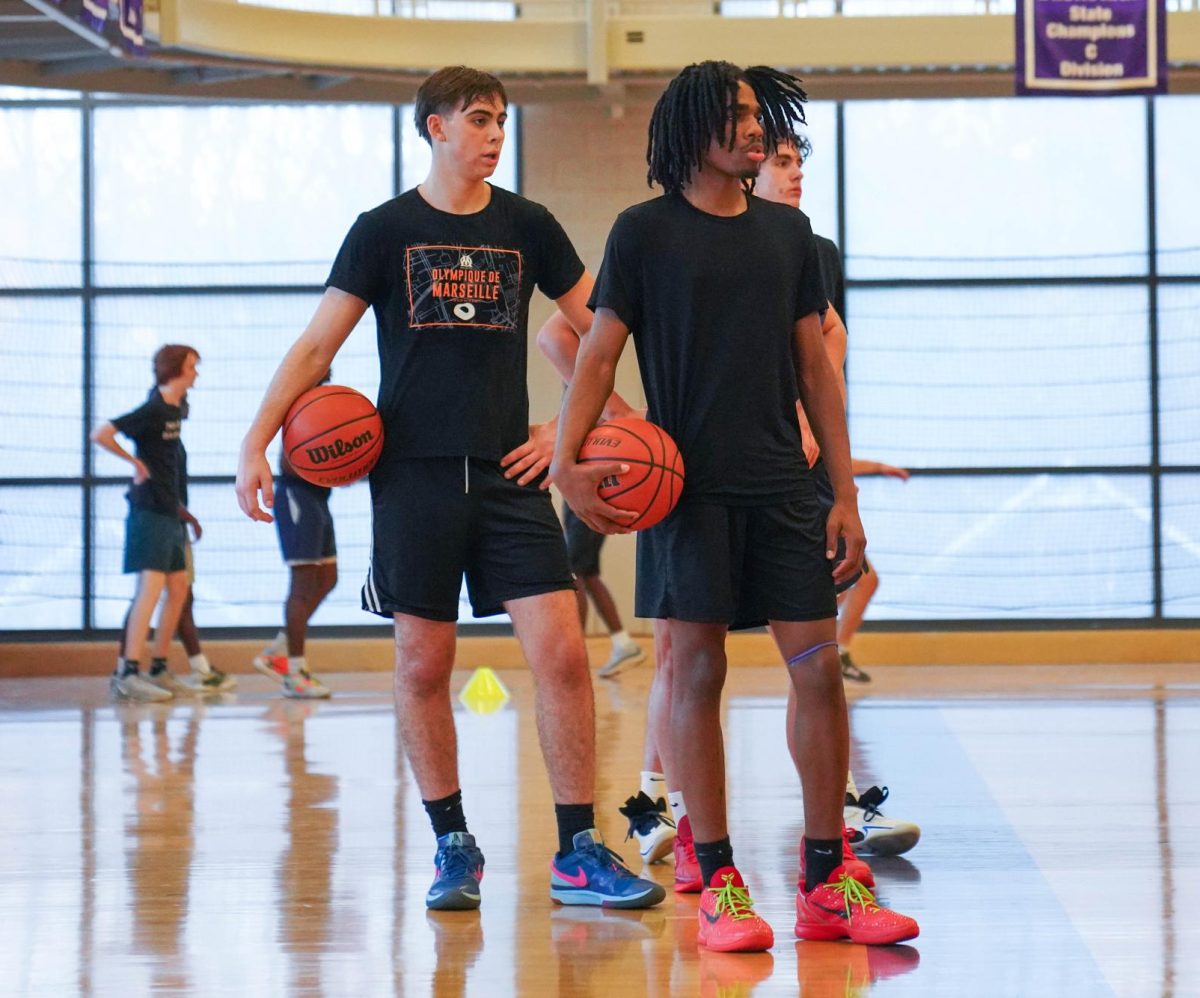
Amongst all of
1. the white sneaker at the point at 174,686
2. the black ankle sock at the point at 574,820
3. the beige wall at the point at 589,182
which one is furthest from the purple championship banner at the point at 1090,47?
the black ankle sock at the point at 574,820

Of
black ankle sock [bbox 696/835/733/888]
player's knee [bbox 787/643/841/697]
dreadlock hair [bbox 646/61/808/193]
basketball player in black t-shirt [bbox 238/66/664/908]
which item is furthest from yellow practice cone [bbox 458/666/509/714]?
dreadlock hair [bbox 646/61/808/193]

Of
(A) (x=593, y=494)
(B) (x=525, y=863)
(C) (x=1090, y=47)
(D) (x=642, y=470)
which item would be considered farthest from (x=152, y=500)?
(D) (x=642, y=470)

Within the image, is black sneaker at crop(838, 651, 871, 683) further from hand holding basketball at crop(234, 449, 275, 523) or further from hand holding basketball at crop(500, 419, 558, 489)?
hand holding basketball at crop(234, 449, 275, 523)

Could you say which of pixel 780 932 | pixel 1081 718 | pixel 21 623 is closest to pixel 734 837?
pixel 780 932

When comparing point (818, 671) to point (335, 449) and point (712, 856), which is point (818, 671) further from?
point (335, 449)

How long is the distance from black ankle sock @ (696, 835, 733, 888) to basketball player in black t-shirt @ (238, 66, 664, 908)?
12.3 inches

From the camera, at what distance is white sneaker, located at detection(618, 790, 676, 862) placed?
3.68 metres

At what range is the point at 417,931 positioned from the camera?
3.05 meters

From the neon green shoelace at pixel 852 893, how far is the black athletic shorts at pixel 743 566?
47 cm

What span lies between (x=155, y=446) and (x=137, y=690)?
116cm

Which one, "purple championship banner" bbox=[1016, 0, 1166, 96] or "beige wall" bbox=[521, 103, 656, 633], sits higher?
"purple championship banner" bbox=[1016, 0, 1166, 96]

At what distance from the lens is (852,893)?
290 centimetres

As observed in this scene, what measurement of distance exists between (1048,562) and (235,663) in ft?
15.7

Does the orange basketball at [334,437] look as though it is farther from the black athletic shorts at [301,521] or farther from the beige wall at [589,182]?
the beige wall at [589,182]
